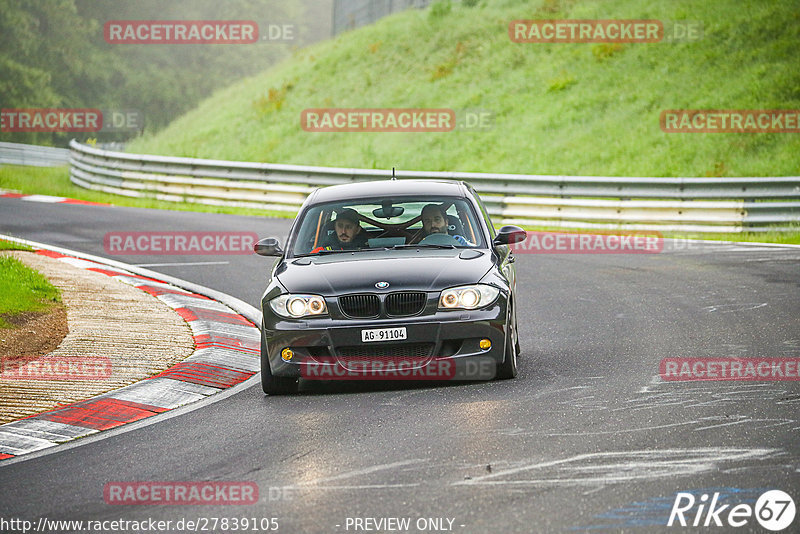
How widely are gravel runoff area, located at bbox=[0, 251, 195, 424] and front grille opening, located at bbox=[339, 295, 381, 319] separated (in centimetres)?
196

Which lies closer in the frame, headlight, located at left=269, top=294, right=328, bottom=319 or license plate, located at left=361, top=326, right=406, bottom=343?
license plate, located at left=361, top=326, right=406, bottom=343

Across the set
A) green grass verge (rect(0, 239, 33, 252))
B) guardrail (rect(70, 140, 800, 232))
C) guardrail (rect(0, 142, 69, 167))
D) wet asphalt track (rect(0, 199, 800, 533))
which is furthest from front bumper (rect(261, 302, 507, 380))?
guardrail (rect(0, 142, 69, 167))

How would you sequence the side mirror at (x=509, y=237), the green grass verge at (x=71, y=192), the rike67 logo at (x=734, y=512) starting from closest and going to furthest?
the rike67 logo at (x=734, y=512), the side mirror at (x=509, y=237), the green grass verge at (x=71, y=192)

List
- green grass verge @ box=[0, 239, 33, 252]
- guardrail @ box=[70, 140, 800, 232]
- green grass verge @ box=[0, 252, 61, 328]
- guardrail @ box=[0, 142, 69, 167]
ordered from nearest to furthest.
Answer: green grass verge @ box=[0, 252, 61, 328] < green grass verge @ box=[0, 239, 33, 252] < guardrail @ box=[70, 140, 800, 232] < guardrail @ box=[0, 142, 69, 167]

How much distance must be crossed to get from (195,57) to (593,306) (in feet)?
252

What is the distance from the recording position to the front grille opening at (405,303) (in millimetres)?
8547

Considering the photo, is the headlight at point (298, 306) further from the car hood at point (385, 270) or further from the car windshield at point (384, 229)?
the car windshield at point (384, 229)

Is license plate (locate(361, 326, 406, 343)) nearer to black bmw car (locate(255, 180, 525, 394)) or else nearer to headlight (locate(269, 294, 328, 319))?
black bmw car (locate(255, 180, 525, 394))

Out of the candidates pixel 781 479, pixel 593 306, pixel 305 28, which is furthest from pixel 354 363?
pixel 305 28

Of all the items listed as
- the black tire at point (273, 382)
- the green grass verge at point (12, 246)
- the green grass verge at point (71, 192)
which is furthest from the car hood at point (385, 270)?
the green grass verge at point (71, 192)

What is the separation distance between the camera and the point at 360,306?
28.1 ft

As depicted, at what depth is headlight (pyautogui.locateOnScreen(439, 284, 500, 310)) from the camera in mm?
8578

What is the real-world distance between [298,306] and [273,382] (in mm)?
626

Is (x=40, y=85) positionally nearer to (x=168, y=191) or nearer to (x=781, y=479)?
(x=168, y=191)
